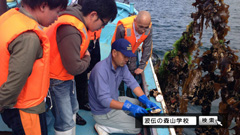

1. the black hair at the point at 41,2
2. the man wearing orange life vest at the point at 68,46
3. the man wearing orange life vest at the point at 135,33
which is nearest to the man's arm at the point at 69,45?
the man wearing orange life vest at the point at 68,46

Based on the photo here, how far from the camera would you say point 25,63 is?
4.50ft

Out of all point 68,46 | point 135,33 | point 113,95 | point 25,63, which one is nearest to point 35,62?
point 25,63

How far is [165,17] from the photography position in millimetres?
19562

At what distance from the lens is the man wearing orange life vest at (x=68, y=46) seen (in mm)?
1813

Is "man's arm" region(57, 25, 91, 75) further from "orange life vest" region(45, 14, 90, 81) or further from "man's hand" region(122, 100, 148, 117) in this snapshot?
"man's hand" region(122, 100, 148, 117)

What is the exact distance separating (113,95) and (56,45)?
3.91 feet

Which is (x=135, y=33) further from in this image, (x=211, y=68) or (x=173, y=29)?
(x=173, y=29)

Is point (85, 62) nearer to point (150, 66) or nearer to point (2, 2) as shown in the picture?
point (2, 2)

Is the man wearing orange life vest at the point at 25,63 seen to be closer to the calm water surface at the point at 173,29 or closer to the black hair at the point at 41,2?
the black hair at the point at 41,2

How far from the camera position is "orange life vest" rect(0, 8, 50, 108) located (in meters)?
1.37

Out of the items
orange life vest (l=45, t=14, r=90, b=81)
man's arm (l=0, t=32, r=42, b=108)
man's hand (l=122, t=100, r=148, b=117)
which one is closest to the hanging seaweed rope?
man's hand (l=122, t=100, r=148, b=117)

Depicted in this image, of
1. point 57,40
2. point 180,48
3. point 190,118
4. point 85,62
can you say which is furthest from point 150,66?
point 57,40

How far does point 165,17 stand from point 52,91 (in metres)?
19.0

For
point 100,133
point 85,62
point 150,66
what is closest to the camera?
point 85,62
